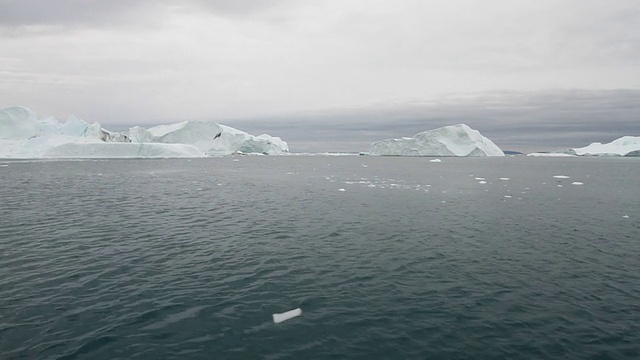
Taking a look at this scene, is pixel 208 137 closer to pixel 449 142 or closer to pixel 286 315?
pixel 449 142

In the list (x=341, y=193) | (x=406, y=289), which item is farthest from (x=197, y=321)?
(x=341, y=193)

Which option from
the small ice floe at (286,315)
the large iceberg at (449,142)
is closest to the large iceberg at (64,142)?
the large iceberg at (449,142)

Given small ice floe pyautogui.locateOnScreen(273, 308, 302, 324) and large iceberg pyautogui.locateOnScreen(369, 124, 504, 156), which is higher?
large iceberg pyautogui.locateOnScreen(369, 124, 504, 156)

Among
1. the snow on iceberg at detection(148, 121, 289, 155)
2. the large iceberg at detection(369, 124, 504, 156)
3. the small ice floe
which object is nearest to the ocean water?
the small ice floe

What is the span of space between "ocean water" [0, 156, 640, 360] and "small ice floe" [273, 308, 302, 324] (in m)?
0.19

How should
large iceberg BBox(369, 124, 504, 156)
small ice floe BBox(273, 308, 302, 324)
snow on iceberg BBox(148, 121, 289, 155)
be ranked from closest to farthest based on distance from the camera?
small ice floe BBox(273, 308, 302, 324)
snow on iceberg BBox(148, 121, 289, 155)
large iceberg BBox(369, 124, 504, 156)

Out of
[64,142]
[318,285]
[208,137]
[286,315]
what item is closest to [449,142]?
[208,137]

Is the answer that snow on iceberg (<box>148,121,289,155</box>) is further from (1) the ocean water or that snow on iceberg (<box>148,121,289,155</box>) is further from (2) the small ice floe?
Answer: (2) the small ice floe

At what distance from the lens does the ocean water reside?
8.47 m

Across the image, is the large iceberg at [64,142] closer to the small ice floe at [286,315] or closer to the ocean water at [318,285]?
the ocean water at [318,285]

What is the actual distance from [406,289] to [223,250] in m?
8.00

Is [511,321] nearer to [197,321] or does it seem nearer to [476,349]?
[476,349]

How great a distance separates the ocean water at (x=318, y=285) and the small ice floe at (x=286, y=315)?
19cm

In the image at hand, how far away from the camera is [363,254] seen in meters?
15.3
